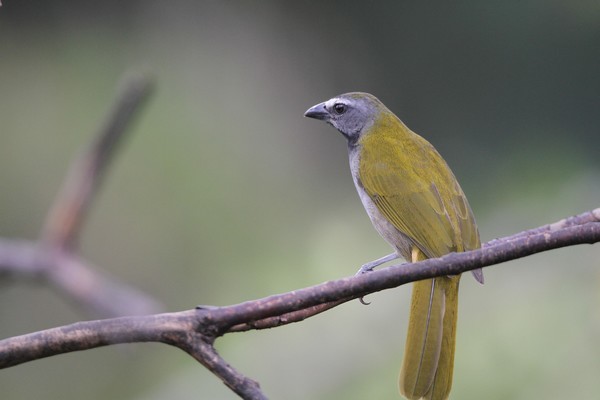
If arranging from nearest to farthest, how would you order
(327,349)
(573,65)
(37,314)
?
(327,349), (573,65), (37,314)

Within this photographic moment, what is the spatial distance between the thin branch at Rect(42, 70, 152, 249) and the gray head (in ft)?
2.25

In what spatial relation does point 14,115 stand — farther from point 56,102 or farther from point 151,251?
point 151,251

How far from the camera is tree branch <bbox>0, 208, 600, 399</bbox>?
4.67 feet

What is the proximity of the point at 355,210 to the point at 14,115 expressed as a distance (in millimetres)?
2400

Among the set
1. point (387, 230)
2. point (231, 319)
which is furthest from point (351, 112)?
point (231, 319)

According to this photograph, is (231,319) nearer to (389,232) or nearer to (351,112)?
(389,232)

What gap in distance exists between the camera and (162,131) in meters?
5.48

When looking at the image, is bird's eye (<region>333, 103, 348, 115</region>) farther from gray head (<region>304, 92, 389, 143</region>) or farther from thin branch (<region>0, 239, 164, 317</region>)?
thin branch (<region>0, 239, 164, 317</region>)

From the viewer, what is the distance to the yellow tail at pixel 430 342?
6.65 ft

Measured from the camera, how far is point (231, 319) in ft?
4.88

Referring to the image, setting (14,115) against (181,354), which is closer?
A: (181,354)

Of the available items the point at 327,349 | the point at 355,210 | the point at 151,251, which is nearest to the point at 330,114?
the point at 327,349

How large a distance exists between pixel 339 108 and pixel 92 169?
3.10 feet

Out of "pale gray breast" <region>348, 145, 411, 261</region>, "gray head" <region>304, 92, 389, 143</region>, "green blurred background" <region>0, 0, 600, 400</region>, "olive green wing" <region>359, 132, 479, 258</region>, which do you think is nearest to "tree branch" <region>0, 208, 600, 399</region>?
"olive green wing" <region>359, 132, 479, 258</region>
